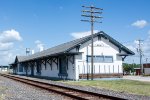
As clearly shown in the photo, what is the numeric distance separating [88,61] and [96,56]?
49.2 inches

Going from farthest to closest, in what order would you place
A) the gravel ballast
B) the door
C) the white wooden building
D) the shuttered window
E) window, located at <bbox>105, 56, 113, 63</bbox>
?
the door, window, located at <bbox>105, 56, 113, 63</bbox>, the shuttered window, the white wooden building, the gravel ballast

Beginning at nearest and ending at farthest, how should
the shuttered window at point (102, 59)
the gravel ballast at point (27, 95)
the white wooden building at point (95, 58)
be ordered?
the gravel ballast at point (27, 95), the white wooden building at point (95, 58), the shuttered window at point (102, 59)

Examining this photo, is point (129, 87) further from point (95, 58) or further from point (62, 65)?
point (62, 65)

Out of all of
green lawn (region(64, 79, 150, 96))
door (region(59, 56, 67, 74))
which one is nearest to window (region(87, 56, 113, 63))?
door (region(59, 56, 67, 74))

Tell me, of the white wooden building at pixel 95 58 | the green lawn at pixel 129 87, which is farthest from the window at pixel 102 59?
the green lawn at pixel 129 87

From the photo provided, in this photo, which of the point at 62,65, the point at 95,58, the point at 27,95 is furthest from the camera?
the point at 62,65

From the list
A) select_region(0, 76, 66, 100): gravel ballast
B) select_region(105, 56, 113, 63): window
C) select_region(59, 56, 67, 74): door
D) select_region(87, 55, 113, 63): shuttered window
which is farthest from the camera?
select_region(59, 56, 67, 74): door

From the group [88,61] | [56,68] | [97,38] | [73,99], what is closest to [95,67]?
[88,61]

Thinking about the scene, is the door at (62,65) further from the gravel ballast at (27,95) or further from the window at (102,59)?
the gravel ballast at (27,95)

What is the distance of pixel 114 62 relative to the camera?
33.6 meters

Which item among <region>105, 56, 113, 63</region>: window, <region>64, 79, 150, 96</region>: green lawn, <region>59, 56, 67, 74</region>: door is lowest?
<region>64, 79, 150, 96</region>: green lawn

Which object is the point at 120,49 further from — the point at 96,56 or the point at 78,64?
the point at 78,64

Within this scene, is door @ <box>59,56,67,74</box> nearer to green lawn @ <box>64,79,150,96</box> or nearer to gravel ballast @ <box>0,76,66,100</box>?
green lawn @ <box>64,79,150,96</box>

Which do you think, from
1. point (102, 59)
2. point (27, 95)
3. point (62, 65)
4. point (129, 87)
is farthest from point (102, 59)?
point (27, 95)
